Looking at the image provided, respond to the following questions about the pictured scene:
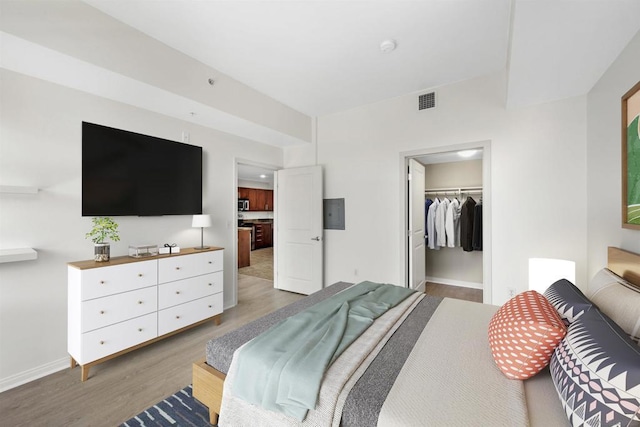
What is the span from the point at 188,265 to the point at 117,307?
69 cm

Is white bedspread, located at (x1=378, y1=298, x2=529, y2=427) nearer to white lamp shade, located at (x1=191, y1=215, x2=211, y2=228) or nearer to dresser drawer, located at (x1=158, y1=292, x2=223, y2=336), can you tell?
dresser drawer, located at (x1=158, y1=292, x2=223, y2=336)

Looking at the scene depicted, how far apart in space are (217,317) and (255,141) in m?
2.48

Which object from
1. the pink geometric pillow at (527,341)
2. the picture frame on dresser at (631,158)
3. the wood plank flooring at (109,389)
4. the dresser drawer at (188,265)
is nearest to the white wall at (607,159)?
the picture frame on dresser at (631,158)

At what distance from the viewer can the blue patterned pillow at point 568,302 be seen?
118 centimetres

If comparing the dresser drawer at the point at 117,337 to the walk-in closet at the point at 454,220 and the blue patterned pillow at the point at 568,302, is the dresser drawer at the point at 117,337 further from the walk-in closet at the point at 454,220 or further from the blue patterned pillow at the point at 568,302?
the walk-in closet at the point at 454,220

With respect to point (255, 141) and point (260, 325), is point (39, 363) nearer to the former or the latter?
point (260, 325)

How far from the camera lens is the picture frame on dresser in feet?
5.11

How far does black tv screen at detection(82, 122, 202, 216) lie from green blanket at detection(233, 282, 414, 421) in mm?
2065

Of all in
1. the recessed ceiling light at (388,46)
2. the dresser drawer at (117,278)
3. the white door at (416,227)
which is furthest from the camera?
the white door at (416,227)

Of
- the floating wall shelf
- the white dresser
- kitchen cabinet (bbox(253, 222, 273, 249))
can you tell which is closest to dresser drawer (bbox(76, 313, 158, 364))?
the white dresser

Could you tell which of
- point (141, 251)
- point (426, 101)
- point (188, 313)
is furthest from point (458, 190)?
point (141, 251)

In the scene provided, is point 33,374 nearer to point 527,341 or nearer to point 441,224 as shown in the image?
point 527,341

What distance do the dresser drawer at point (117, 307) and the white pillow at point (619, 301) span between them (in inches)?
125

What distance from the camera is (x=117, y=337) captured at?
2244mm
